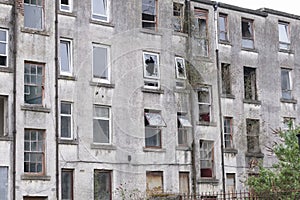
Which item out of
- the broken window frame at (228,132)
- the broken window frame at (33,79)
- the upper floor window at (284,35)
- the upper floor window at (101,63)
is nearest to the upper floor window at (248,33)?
the upper floor window at (284,35)

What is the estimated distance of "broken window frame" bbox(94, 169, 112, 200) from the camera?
109 ft

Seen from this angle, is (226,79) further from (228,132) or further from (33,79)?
(33,79)

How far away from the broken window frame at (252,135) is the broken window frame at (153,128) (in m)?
6.43

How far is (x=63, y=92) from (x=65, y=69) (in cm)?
120

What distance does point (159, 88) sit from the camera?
119 ft

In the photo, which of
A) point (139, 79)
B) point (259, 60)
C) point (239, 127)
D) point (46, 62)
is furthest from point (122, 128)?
A: point (259, 60)

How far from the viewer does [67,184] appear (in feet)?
106

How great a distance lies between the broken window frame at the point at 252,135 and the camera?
132ft

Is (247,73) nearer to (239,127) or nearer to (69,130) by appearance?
(239,127)

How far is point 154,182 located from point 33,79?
27.3 ft

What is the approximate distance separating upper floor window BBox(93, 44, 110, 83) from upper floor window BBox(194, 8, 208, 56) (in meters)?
6.18

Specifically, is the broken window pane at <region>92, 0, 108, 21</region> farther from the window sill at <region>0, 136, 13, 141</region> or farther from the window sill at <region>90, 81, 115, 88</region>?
the window sill at <region>0, 136, 13, 141</region>

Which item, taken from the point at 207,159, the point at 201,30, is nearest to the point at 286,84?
Result: the point at 201,30

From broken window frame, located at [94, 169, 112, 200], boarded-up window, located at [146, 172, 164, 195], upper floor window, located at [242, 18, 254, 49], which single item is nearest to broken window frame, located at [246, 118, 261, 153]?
upper floor window, located at [242, 18, 254, 49]
